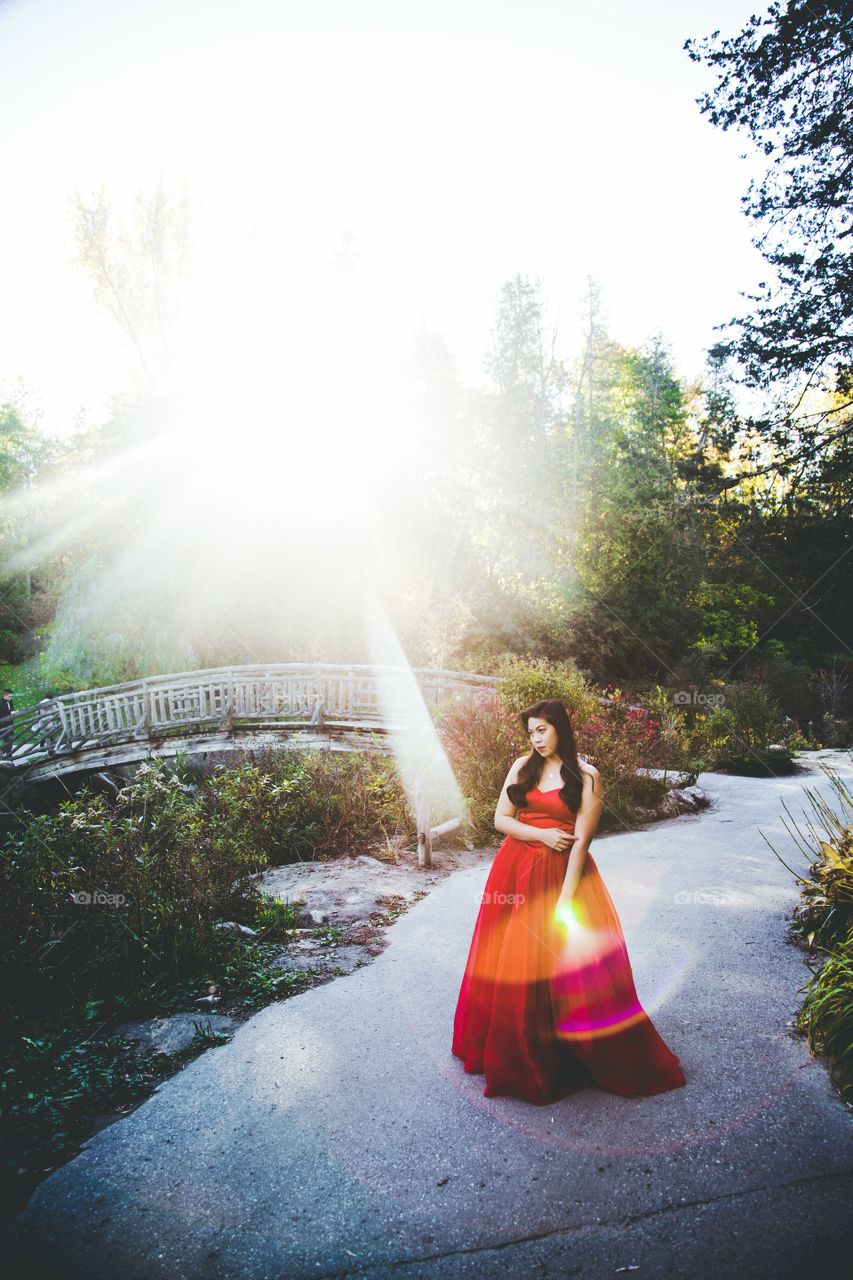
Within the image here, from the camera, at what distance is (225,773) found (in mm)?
9492

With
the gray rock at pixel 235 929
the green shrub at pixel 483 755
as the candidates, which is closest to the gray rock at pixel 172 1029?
the gray rock at pixel 235 929

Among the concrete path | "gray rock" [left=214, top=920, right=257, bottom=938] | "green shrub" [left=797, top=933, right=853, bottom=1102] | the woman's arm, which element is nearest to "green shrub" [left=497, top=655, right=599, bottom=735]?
"gray rock" [left=214, top=920, right=257, bottom=938]

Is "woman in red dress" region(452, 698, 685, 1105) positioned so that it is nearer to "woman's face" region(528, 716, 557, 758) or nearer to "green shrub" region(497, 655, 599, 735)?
"woman's face" region(528, 716, 557, 758)

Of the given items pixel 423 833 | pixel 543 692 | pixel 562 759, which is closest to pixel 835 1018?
pixel 562 759

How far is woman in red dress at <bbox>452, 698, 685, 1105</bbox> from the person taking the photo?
3.19 m

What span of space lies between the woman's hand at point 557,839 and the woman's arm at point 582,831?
0.04 metres

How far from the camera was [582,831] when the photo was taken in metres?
3.19

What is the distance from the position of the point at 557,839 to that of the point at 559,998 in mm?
797

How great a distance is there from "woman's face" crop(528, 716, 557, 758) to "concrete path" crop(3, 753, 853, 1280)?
1754 mm

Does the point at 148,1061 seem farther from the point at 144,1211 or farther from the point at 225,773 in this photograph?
the point at 225,773

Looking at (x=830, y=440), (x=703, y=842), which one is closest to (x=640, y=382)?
(x=830, y=440)

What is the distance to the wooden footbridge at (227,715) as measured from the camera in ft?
44.4

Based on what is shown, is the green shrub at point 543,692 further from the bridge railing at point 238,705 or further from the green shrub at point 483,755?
the bridge railing at point 238,705

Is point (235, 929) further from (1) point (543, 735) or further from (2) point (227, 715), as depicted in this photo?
(2) point (227, 715)
